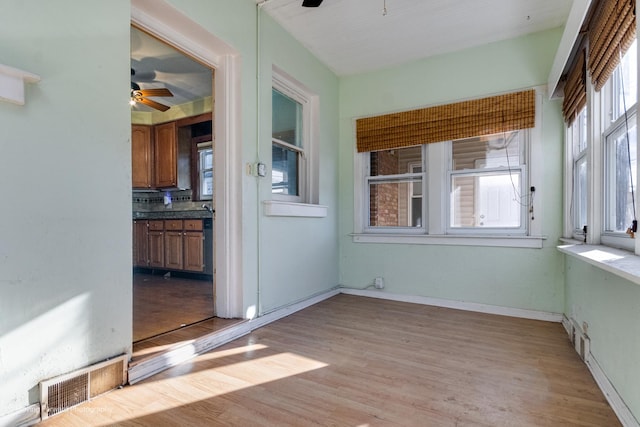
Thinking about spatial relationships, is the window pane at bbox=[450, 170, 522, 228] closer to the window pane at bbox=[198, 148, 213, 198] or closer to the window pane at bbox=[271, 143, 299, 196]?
the window pane at bbox=[271, 143, 299, 196]

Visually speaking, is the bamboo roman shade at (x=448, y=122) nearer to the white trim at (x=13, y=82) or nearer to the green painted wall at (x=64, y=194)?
the green painted wall at (x=64, y=194)

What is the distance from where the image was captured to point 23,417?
142 centimetres

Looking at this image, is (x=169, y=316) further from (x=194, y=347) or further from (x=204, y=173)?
(x=204, y=173)

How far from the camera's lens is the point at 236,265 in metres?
2.69

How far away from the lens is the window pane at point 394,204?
3746mm

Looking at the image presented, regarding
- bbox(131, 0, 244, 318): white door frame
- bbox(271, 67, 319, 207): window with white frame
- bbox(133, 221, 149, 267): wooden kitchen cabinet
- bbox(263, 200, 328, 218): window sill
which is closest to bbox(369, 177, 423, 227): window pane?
bbox(263, 200, 328, 218): window sill

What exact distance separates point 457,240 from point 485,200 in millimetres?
500

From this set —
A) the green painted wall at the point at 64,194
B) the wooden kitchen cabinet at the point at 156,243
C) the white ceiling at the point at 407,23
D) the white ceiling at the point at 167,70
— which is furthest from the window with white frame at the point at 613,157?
the wooden kitchen cabinet at the point at 156,243

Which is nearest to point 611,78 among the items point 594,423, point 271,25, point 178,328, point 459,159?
point 459,159

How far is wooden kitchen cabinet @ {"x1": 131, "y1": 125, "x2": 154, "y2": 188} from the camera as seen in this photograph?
5.15 m

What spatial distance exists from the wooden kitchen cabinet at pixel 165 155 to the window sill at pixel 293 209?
103 inches

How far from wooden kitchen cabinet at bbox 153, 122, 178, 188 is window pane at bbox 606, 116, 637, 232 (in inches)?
196

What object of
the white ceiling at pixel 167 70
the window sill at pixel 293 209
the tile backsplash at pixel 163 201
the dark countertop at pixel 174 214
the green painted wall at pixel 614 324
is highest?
the white ceiling at pixel 167 70

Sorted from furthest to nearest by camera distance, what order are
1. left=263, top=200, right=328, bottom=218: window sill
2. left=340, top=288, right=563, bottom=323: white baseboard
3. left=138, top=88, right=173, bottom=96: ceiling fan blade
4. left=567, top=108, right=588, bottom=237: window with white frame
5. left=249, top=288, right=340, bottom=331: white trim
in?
left=138, top=88, right=173, bottom=96: ceiling fan blade → left=340, top=288, right=563, bottom=323: white baseboard → left=263, top=200, right=328, bottom=218: window sill → left=249, top=288, right=340, bottom=331: white trim → left=567, top=108, right=588, bottom=237: window with white frame
